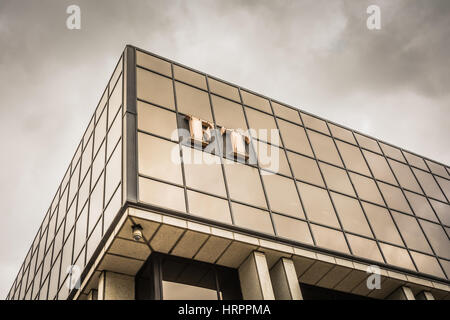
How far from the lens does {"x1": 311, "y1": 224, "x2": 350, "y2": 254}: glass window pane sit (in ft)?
67.7

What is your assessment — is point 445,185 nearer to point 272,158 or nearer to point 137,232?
point 272,158

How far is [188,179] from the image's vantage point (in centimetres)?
1883

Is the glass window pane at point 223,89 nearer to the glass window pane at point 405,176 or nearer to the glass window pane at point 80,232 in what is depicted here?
the glass window pane at point 80,232

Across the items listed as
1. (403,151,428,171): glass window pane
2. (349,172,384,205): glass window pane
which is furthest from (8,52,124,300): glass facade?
(403,151,428,171): glass window pane

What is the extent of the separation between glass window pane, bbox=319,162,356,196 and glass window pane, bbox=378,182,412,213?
2470mm

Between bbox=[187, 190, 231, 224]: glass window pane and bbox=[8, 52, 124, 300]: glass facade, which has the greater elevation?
bbox=[8, 52, 124, 300]: glass facade

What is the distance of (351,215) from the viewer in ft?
75.4

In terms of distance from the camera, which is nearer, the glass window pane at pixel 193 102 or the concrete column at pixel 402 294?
the concrete column at pixel 402 294

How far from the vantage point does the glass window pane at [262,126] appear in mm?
23725

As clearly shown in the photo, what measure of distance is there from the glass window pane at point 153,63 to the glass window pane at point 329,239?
971 cm

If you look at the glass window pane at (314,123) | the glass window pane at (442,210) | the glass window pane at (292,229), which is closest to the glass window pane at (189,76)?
the glass window pane at (314,123)

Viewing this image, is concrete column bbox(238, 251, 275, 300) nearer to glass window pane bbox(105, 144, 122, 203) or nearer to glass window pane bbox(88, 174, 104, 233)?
glass window pane bbox(105, 144, 122, 203)

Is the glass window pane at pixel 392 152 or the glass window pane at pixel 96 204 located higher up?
the glass window pane at pixel 392 152
